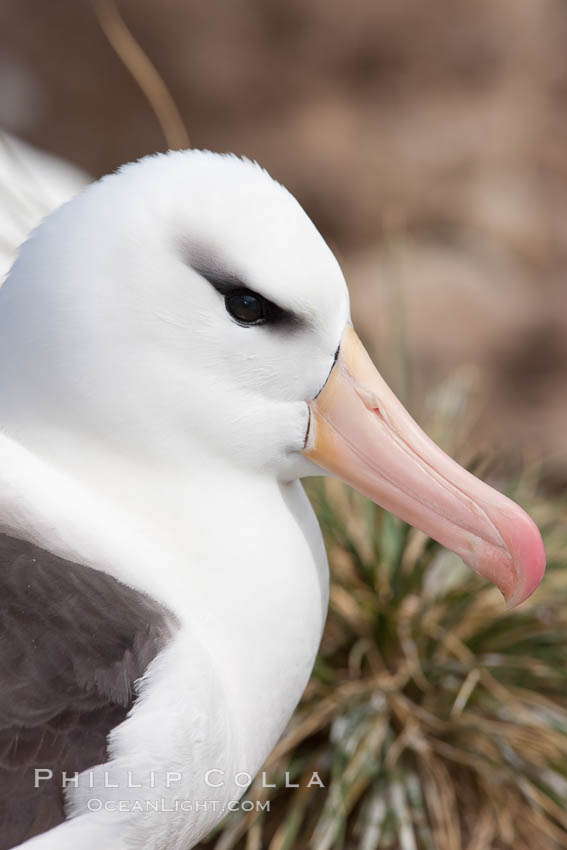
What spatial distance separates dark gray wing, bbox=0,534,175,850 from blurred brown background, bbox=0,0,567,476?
470 cm

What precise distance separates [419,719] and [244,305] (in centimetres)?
181

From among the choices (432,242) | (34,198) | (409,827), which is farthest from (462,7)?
(409,827)

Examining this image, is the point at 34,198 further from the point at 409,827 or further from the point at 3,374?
the point at 409,827

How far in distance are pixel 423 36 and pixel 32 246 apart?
5119mm

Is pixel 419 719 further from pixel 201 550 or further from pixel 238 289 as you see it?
pixel 238 289

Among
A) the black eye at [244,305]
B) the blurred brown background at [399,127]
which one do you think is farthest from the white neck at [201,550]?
the blurred brown background at [399,127]

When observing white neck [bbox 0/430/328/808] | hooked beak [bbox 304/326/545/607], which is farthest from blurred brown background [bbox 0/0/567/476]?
white neck [bbox 0/430/328/808]

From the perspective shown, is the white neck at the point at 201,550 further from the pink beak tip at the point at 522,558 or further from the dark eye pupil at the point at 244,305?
the pink beak tip at the point at 522,558

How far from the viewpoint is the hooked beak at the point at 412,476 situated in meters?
2.16

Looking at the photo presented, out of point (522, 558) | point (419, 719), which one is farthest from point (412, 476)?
point (419, 719)

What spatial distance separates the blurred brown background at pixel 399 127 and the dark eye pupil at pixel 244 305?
14.8 feet

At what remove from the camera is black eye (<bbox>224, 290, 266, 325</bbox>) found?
6.70 feet

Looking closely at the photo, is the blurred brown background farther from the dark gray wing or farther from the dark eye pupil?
the dark gray wing

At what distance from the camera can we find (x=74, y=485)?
6.95 feet
